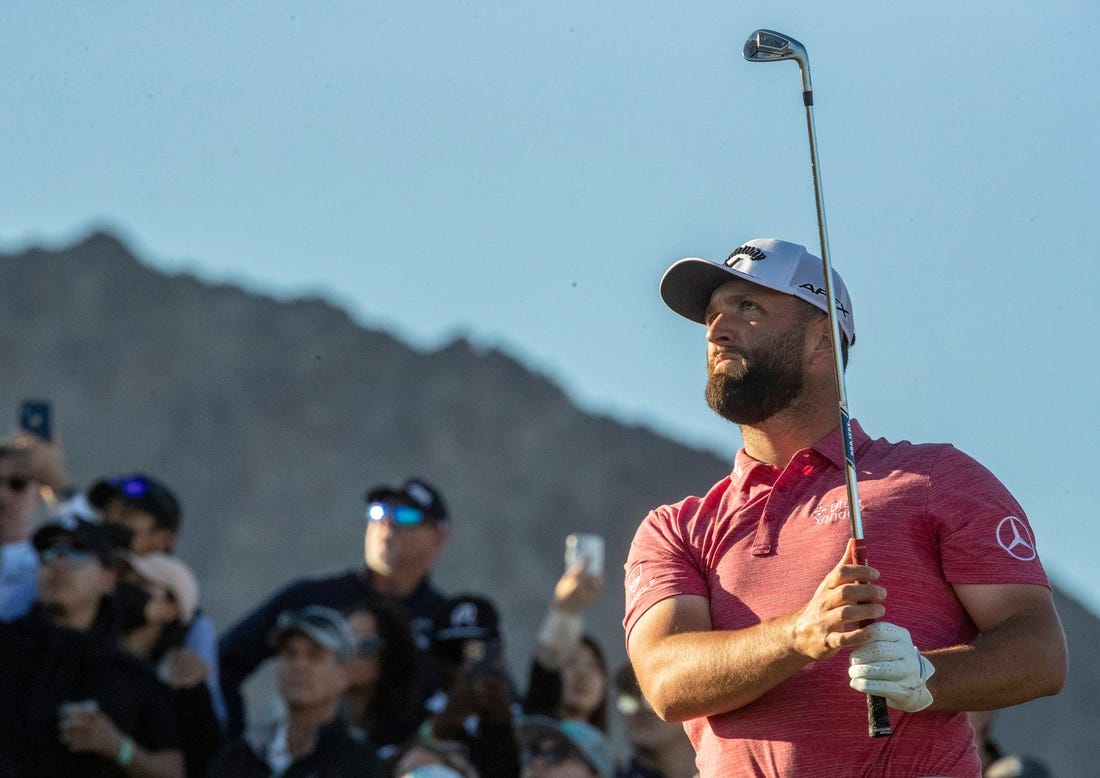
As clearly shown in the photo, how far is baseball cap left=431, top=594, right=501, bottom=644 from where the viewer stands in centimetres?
845

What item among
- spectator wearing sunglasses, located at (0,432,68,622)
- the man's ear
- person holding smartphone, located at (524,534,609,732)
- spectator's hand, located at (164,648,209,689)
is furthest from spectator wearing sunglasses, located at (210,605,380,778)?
the man's ear

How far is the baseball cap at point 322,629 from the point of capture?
25.7 feet

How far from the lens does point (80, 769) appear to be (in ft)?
25.0

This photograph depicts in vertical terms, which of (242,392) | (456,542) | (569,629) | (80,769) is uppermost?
(242,392)

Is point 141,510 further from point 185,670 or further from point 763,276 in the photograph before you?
point 763,276

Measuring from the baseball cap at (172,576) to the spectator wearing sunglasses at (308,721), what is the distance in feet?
2.49

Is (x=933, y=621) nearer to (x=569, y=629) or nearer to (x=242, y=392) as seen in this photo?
(x=569, y=629)

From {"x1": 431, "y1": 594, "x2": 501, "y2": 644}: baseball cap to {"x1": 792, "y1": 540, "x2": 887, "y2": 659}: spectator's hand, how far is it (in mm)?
4668

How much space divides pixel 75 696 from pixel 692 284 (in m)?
4.04

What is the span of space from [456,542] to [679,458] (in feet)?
22.4

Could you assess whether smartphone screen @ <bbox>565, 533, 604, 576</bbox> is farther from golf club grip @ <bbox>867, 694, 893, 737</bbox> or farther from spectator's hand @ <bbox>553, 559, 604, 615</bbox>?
golf club grip @ <bbox>867, 694, 893, 737</bbox>

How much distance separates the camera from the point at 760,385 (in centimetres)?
468

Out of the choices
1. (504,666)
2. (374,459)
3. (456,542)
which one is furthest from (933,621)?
(374,459)

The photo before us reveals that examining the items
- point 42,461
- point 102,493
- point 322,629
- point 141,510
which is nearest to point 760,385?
point 322,629
